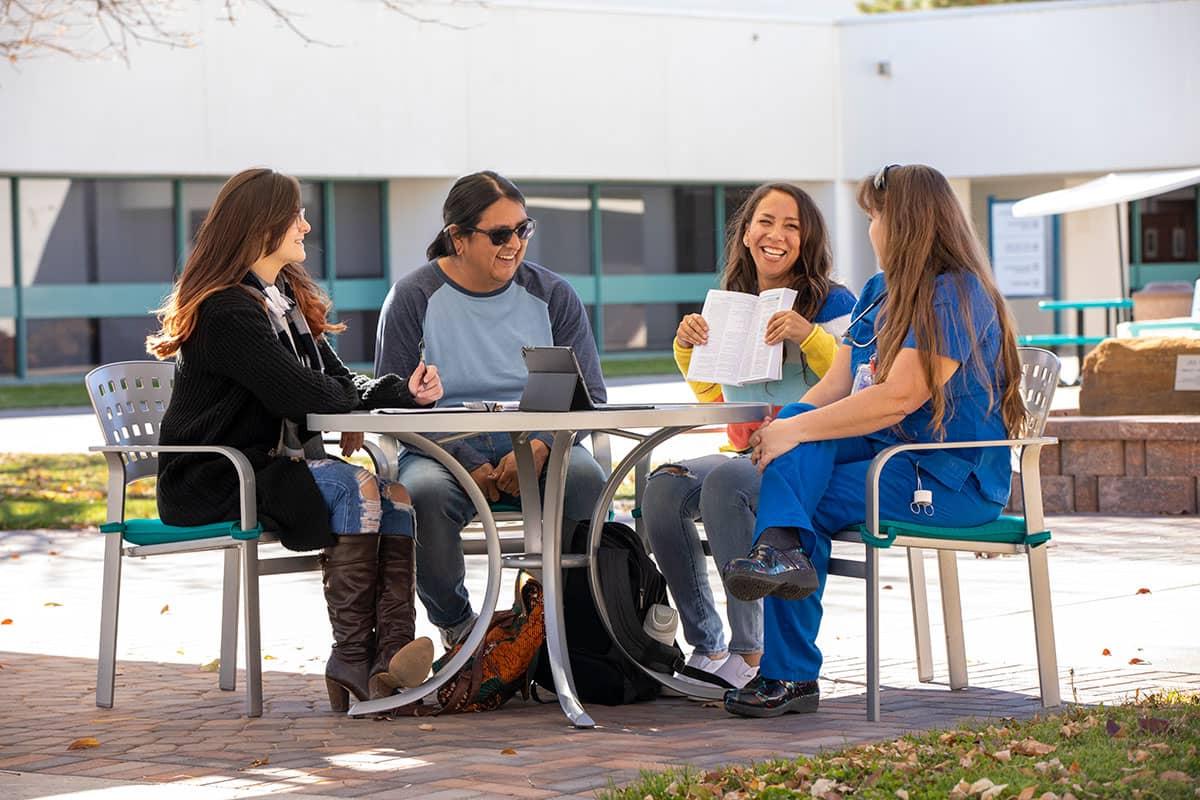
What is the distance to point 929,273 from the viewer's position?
5.14 m

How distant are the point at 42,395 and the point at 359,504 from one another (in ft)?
59.7

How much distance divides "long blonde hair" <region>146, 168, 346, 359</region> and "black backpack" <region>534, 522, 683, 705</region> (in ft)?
3.92

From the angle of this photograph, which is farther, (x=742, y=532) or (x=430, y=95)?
(x=430, y=95)

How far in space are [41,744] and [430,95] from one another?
21248 millimetres

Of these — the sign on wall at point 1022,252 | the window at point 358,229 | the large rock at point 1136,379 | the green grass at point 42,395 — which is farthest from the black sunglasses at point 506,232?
the sign on wall at point 1022,252

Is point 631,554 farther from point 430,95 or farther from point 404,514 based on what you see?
point 430,95

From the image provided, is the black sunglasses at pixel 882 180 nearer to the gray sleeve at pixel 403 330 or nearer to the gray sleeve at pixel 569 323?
the gray sleeve at pixel 569 323

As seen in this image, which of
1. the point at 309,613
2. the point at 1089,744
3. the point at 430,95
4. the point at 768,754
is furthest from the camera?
the point at 430,95

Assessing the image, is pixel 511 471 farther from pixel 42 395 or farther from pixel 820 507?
pixel 42 395

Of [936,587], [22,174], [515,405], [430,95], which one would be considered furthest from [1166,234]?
[515,405]

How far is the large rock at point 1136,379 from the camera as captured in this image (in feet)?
35.3

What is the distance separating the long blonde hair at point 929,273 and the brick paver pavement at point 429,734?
809 mm

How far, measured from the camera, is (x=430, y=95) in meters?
25.5

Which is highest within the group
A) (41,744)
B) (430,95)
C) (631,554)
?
(430,95)
